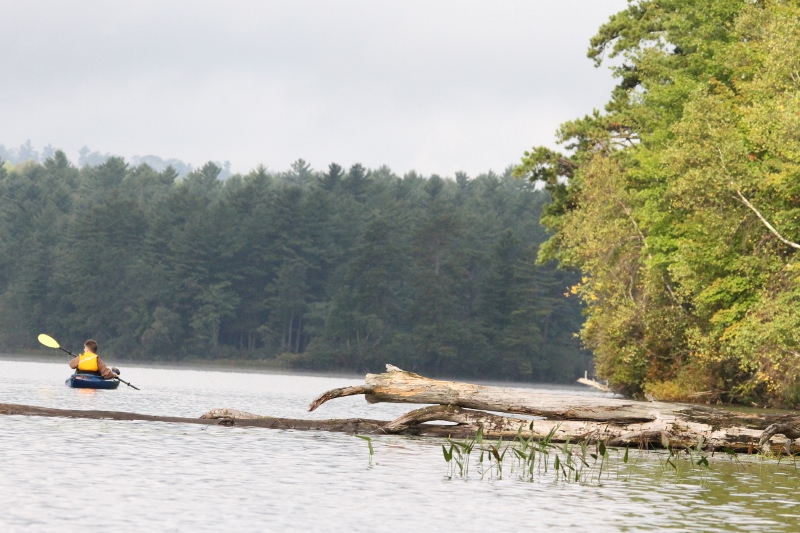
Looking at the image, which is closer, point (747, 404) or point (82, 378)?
point (82, 378)

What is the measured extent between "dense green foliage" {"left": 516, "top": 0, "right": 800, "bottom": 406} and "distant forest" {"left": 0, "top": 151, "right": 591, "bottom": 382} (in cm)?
5763

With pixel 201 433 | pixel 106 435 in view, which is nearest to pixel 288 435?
pixel 201 433

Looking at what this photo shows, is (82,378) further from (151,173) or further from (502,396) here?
(151,173)

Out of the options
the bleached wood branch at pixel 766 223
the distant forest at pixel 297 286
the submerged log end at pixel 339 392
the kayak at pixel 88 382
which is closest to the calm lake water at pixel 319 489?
the submerged log end at pixel 339 392

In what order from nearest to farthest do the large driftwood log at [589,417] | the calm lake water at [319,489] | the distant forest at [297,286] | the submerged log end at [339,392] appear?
the calm lake water at [319,489]
the large driftwood log at [589,417]
the submerged log end at [339,392]
the distant forest at [297,286]

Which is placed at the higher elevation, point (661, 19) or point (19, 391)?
point (661, 19)

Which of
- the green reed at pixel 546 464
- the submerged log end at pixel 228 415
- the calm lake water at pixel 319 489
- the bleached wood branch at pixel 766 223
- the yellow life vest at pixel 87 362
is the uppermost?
the bleached wood branch at pixel 766 223

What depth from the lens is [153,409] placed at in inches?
1353

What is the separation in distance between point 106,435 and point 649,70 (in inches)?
1467

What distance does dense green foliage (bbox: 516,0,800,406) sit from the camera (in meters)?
38.6

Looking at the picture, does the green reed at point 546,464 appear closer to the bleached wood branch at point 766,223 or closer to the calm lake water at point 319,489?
the calm lake water at point 319,489

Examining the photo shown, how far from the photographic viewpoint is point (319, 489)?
16828 mm

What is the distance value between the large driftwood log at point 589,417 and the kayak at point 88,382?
57.8 ft

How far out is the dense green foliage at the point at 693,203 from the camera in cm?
3859
